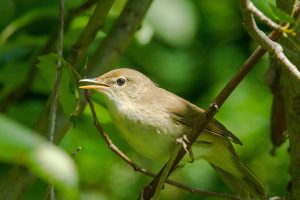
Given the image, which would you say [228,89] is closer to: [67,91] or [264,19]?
[264,19]

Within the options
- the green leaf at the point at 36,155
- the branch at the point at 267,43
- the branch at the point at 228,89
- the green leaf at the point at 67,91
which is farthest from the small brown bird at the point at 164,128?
the green leaf at the point at 36,155

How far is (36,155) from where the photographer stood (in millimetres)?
1009

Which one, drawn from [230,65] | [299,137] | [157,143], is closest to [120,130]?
[157,143]

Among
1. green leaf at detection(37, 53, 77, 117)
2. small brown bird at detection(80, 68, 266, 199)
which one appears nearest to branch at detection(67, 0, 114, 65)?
small brown bird at detection(80, 68, 266, 199)

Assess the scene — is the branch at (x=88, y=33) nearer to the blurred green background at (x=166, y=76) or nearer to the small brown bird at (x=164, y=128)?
the small brown bird at (x=164, y=128)

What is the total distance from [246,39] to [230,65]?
331 mm

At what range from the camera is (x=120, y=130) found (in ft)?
10.5

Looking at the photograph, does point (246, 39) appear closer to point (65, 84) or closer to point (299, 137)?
point (299, 137)

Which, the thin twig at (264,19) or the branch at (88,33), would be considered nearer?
the thin twig at (264,19)

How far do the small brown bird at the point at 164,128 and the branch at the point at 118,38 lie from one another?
0.28 ft

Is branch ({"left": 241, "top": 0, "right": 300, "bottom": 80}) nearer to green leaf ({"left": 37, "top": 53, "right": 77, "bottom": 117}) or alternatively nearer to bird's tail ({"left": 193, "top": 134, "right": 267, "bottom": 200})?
green leaf ({"left": 37, "top": 53, "right": 77, "bottom": 117})

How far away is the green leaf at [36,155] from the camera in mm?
1006

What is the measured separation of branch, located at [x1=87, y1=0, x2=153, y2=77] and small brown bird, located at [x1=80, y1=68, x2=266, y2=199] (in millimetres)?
87

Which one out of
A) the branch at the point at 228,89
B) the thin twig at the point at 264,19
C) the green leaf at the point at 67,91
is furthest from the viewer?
the green leaf at the point at 67,91
